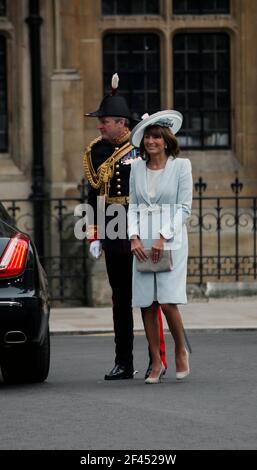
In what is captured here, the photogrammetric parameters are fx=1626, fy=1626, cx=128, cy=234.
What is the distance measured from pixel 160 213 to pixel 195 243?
805 centimetres

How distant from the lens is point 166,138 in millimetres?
10438

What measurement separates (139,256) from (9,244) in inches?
32.9

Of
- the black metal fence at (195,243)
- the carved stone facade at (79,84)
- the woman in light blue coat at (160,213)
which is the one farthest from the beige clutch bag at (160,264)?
the carved stone facade at (79,84)

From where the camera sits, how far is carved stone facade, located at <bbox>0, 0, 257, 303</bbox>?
18.6m

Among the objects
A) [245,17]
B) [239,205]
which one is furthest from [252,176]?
[245,17]

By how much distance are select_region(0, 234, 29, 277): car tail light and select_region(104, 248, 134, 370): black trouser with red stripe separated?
2.82 ft

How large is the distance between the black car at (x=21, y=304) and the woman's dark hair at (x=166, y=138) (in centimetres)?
101

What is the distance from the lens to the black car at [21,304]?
10.1 m

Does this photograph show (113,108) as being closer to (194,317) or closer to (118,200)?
(118,200)

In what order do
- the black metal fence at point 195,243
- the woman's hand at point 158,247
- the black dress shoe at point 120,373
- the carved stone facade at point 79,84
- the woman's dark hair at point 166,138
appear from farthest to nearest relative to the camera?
the carved stone facade at point 79,84 < the black metal fence at point 195,243 < the black dress shoe at point 120,373 < the woman's dark hair at point 166,138 < the woman's hand at point 158,247

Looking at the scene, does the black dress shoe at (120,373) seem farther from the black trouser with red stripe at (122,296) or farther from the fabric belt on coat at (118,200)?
the fabric belt on coat at (118,200)

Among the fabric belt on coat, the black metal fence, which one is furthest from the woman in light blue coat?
the black metal fence

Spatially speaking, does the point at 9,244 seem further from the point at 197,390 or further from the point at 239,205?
the point at 239,205

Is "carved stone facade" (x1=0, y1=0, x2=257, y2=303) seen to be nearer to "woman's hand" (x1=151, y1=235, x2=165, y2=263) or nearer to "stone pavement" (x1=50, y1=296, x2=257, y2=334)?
"stone pavement" (x1=50, y1=296, x2=257, y2=334)
